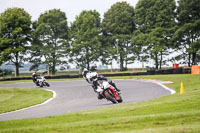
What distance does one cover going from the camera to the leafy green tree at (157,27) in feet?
175

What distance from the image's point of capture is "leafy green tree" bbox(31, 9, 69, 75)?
60062 millimetres

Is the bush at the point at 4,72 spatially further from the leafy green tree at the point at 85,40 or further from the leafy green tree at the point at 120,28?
the leafy green tree at the point at 120,28

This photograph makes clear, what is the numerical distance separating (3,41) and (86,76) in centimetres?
3582

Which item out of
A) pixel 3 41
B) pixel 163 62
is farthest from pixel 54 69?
pixel 163 62

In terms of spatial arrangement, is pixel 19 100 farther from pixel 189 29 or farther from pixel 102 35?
pixel 102 35

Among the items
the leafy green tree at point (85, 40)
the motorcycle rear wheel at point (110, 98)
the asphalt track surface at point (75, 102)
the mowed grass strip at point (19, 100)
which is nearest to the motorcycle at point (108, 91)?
the motorcycle rear wheel at point (110, 98)

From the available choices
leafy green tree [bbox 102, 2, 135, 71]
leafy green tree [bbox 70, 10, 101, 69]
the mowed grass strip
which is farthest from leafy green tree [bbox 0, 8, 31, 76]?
the mowed grass strip

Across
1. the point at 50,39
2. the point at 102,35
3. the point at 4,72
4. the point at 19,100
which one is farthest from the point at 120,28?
the point at 19,100

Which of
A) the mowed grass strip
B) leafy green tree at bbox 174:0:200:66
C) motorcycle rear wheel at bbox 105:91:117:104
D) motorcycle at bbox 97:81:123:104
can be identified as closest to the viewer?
motorcycle at bbox 97:81:123:104

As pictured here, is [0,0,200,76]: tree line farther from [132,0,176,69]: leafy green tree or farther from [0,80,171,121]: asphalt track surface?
[0,80,171,121]: asphalt track surface

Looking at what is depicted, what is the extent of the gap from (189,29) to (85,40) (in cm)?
1807

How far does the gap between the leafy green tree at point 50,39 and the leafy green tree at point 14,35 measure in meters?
2.02

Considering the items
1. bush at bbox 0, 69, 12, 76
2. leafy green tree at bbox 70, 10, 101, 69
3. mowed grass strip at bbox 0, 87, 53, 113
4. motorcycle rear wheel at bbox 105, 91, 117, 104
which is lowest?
mowed grass strip at bbox 0, 87, 53, 113

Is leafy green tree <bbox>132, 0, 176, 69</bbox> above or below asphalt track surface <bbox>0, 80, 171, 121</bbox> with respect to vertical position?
above
